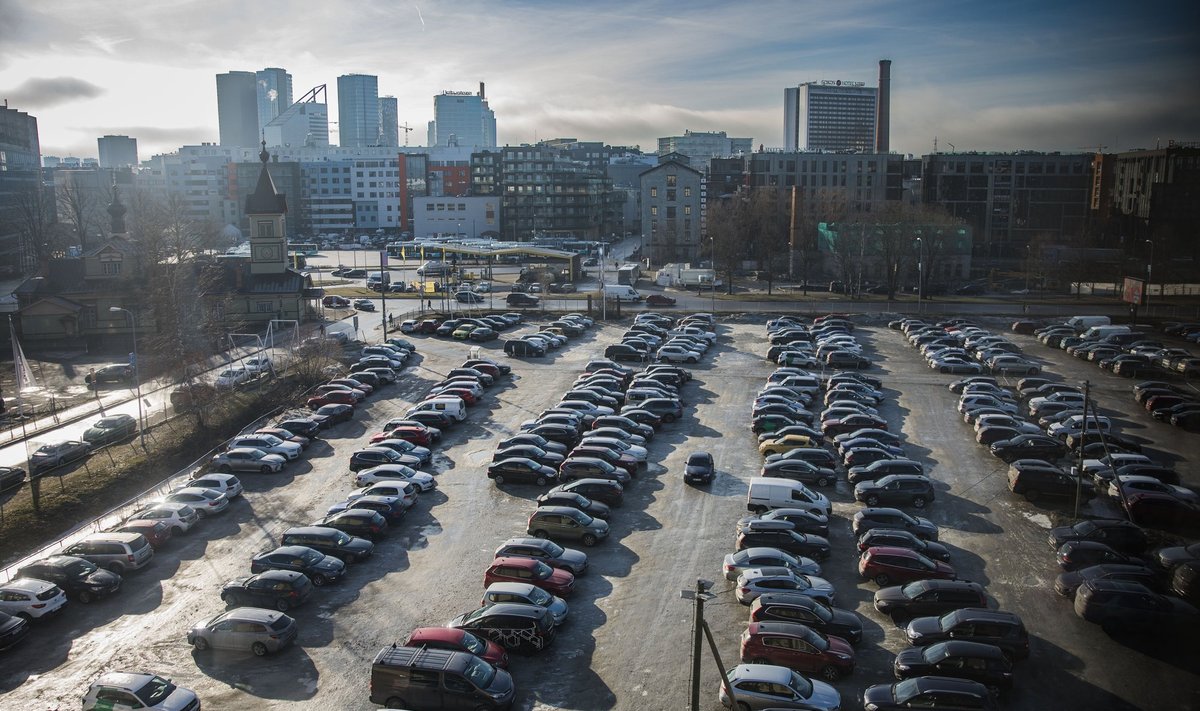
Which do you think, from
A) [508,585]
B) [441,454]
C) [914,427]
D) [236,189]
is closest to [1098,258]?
[914,427]

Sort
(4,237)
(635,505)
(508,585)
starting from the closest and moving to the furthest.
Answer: (508,585), (635,505), (4,237)

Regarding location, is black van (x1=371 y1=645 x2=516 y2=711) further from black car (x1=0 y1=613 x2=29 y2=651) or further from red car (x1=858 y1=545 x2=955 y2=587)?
red car (x1=858 y1=545 x2=955 y2=587)

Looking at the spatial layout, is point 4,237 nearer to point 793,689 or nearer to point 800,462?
point 800,462

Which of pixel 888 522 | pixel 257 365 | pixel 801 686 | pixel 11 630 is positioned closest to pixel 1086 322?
pixel 888 522

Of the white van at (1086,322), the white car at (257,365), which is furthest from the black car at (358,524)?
the white van at (1086,322)

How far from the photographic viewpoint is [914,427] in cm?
2652

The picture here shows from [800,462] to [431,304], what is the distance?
108 ft

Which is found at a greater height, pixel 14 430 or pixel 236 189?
pixel 236 189

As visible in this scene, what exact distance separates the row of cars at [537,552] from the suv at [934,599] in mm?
5480

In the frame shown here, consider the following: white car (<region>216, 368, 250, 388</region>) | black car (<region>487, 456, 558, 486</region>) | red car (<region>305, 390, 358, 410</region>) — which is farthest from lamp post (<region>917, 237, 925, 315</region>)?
white car (<region>216, 368, 250, 388</region>)

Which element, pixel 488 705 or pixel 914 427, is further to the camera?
pixel 914 427

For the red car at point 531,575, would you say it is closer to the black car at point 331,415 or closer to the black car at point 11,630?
the black car at point 11,630

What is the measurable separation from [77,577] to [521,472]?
9290 millimetres

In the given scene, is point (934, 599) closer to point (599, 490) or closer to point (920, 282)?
point (599, 490)
